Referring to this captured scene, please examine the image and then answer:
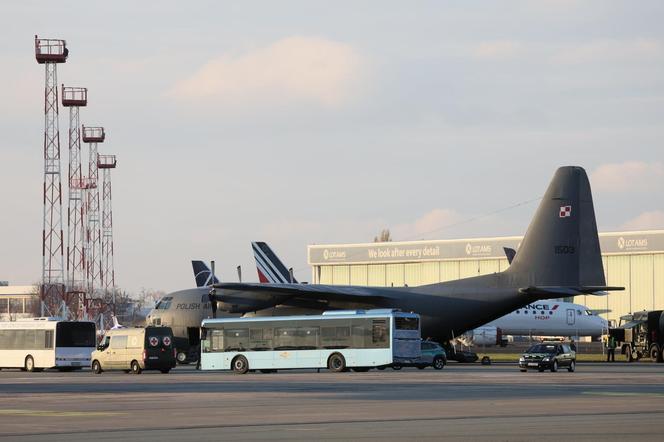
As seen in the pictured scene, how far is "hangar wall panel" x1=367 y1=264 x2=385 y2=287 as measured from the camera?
497ft

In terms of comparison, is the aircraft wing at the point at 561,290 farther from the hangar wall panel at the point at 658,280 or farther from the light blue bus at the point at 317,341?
the hangar wall panel at the point at 658,280

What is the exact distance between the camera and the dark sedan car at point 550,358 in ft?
198

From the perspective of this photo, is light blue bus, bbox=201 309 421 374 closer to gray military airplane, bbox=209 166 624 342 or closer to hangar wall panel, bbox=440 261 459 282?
gray military airplane, bbox=209 166 624 342

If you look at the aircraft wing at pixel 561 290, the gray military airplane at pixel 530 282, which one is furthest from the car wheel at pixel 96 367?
the aircraft wing at pixel 561 290

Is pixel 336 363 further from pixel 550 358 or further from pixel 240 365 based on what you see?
pixel 550 358

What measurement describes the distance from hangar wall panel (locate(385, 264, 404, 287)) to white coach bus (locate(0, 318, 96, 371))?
81.9 metres

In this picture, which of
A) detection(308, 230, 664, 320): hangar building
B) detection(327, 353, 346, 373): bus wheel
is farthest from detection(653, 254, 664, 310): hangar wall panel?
detection(327, 353, 346, 373): bus wheel

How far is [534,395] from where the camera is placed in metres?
36.0

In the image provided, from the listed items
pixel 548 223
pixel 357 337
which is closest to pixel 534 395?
pixel 357 337

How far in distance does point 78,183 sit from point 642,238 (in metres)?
60.1

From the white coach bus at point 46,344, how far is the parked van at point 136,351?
5.24m

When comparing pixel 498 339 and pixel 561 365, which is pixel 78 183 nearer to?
pixel 498 339

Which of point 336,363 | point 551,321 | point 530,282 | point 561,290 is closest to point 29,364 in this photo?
point 336,363

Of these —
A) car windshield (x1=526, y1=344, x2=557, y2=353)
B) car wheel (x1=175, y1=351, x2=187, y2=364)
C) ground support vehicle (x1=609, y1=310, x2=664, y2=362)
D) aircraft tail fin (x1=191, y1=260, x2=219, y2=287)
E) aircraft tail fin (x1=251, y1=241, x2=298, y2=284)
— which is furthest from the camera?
aircraft tail fin (x1=191, y1=260, x2=219, y2=287)
